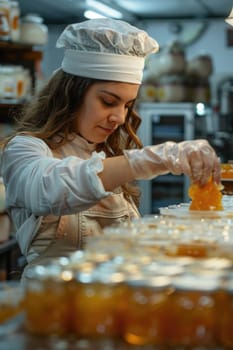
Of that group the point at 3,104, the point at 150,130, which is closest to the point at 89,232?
the point at 3,104

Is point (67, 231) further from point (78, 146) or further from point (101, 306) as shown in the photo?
point (101, 306)

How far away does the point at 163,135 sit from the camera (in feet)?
31.6

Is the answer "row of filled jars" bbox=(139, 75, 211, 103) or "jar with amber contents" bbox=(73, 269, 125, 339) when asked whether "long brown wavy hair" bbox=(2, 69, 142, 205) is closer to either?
"jar with amber contents" bbox=(73, 269, 125, 339)

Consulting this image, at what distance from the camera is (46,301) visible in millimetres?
1292

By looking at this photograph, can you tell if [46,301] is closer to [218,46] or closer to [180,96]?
[180,96]

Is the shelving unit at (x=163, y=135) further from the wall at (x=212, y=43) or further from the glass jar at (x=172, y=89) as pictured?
the wall at (x=212, y=43)

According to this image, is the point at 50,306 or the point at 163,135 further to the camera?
the point at 163,135

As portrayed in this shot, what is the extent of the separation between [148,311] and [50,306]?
189 mm

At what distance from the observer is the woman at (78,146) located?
7.20ft

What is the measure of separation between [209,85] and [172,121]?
0.84m

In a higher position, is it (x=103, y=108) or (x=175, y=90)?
(x=103, y=108)

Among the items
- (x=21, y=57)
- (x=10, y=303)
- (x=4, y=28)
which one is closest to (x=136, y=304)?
(x=10, y=303)

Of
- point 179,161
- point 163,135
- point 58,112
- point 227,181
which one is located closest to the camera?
point 179,161

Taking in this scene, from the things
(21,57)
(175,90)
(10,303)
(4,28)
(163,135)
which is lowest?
A: (163,135)
